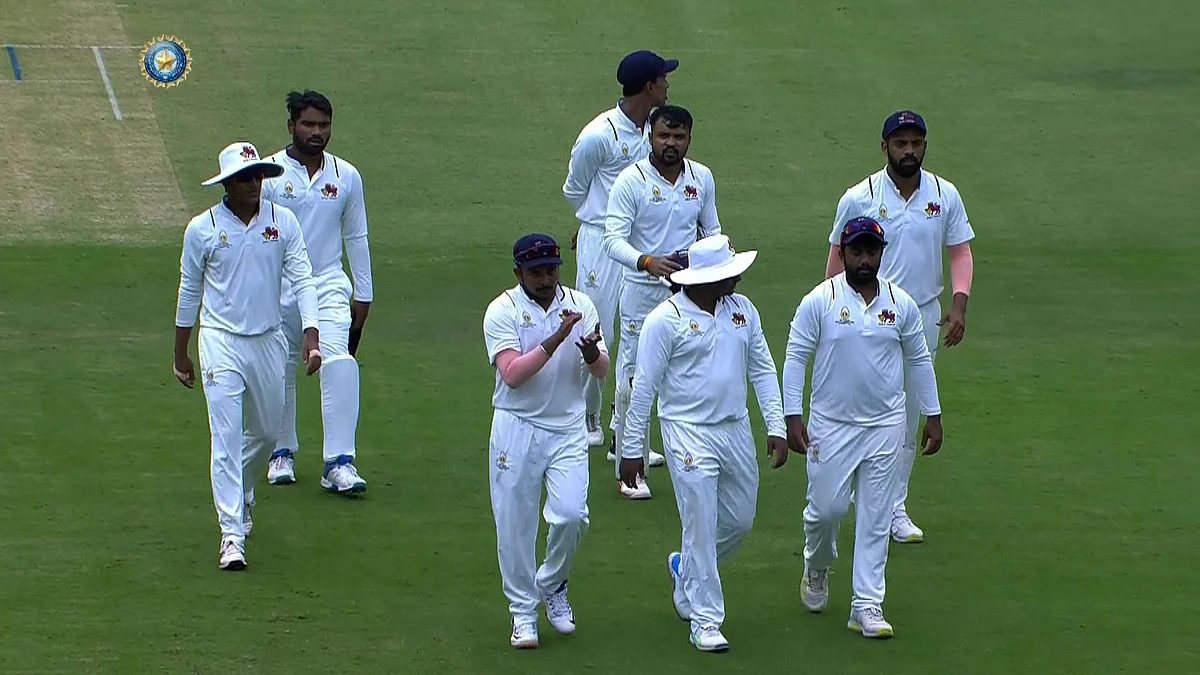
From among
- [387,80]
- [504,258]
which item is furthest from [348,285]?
[387,80]

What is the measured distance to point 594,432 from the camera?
12.5 m

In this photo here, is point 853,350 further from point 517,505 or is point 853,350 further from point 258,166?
point 258,166

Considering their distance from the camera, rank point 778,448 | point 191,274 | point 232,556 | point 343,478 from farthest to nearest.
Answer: point 343,478 → point 191,274 → point 232,556 → point 778,448

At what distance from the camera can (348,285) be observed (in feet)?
37.5

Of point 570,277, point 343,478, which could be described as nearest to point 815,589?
point 343,478

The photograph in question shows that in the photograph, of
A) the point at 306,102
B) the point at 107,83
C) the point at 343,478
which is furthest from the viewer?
the point at 107,83

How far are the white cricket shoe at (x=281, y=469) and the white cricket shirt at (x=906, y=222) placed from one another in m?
3.65

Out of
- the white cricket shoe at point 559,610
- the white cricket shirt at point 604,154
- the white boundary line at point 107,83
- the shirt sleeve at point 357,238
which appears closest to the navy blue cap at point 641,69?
the white cricket shirt at point 604,154

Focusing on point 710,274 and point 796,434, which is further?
point 796,434

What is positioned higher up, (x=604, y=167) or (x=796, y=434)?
(x=604, y=167)

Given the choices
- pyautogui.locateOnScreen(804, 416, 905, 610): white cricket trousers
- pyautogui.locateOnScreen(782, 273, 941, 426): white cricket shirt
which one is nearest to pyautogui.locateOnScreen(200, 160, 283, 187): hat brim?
pyautogui.locateOnScreen(782, 273, 941, 426): white cricket shirt

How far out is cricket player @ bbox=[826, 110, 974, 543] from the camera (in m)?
10.2

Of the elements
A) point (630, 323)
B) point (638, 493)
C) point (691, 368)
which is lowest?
point (638, 493)

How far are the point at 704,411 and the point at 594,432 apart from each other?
12.1 feet
